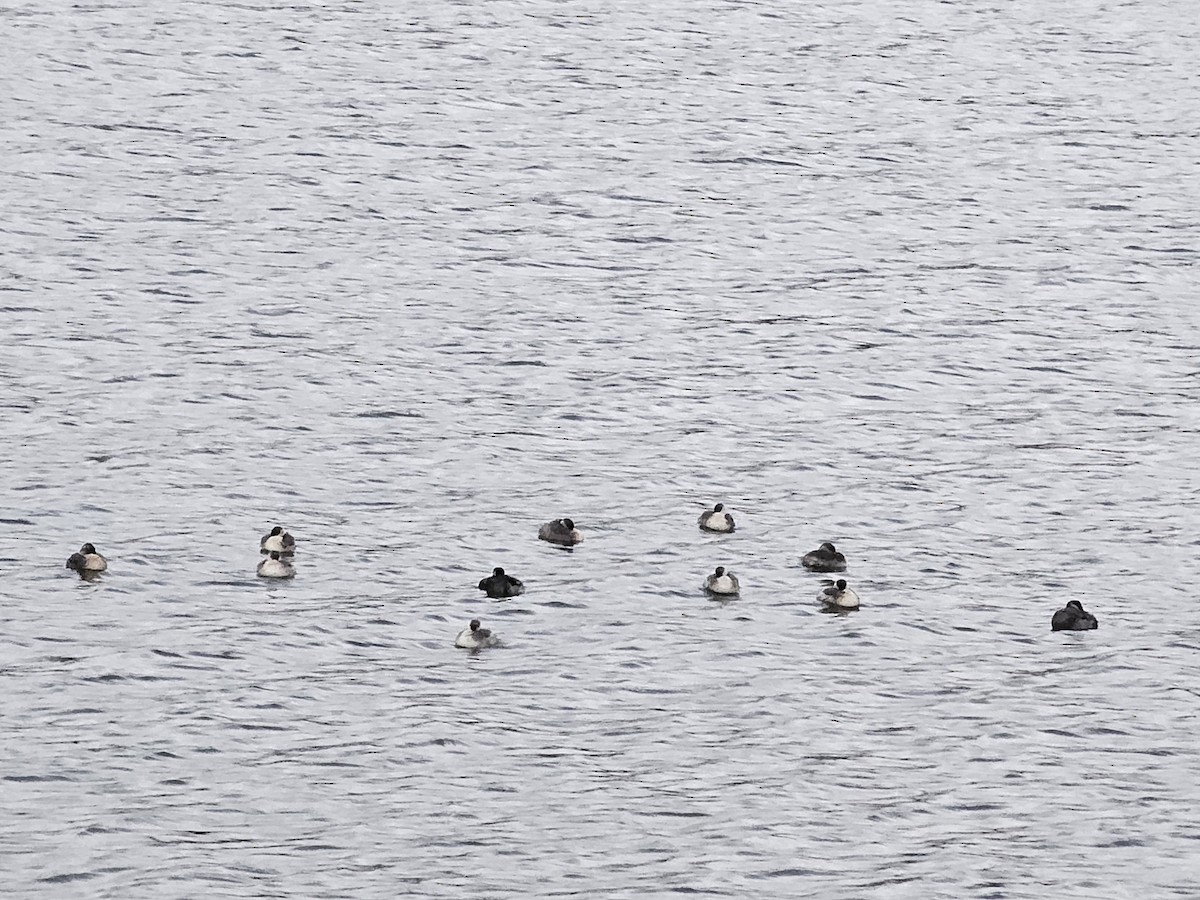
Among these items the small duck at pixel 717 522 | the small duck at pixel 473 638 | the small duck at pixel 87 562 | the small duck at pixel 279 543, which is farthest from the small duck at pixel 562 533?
the small duck at pixel 87 562

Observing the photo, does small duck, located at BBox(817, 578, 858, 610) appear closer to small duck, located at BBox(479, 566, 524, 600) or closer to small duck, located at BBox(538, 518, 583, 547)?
small duck, located at BBox(538, 518, 583, 547)

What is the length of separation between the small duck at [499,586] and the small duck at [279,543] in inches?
132

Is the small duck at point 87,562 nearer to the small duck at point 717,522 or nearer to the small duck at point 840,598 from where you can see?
the small duck at point 717,522

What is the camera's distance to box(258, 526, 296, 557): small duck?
35688 mm

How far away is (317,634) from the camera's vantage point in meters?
33.7

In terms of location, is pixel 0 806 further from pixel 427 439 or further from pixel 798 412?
pixel 798 412

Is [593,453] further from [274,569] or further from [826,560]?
[274,569]

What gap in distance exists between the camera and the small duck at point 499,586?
35000mm

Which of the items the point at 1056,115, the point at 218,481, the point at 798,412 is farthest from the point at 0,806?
the point at 1056,115

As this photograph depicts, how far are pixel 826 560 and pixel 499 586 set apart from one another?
5.60 m

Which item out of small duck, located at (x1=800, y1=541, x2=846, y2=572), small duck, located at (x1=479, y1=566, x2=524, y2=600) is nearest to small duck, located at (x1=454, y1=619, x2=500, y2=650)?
small duck, located at (x1=479, y1=566, x2=524, y2=600)

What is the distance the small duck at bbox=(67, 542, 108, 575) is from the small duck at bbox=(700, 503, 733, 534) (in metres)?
10.4

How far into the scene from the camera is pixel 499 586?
35000 millimetres

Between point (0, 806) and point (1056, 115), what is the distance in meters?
43.9
